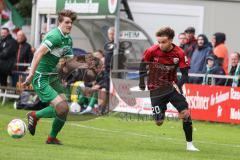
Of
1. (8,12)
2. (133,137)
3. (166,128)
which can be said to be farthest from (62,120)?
(8,12)

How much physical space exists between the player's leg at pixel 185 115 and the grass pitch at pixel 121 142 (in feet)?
0.86

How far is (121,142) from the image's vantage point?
15000 mm

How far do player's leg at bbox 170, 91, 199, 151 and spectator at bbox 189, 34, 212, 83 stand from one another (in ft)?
24.1

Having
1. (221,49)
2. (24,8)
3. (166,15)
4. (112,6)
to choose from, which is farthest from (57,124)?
(24,8)

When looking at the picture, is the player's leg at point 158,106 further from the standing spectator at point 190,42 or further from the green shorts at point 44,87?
the standing spectator at point 190,42

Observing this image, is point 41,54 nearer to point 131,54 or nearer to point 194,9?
point 131,54

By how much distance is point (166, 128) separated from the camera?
62.1 feet

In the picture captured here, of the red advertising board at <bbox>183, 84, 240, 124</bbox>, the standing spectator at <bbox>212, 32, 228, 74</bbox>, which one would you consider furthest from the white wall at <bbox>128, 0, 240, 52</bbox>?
the red advertising board at <bbox>183, 84, 240, 124</bbox>

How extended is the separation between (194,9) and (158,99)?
12.4 m

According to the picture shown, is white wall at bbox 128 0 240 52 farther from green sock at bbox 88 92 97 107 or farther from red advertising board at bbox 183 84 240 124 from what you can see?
red advertising board at bbox 183 84 240 124

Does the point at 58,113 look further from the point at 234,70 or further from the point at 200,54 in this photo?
the point at 200,54

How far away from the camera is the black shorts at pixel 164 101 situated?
14031 mm

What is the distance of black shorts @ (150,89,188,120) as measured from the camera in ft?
46.0

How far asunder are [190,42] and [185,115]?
8716 mm
